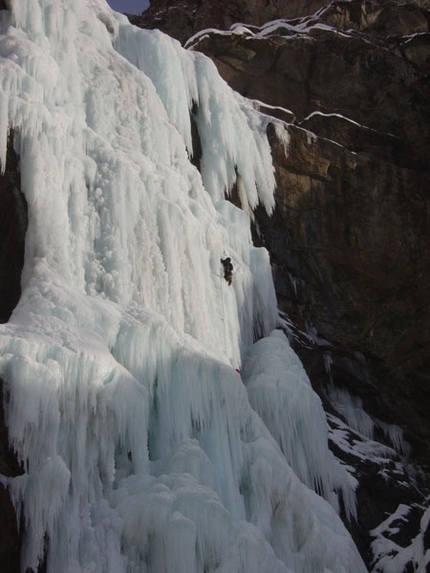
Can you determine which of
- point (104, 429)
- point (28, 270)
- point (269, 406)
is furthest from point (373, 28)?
point (104, 429)

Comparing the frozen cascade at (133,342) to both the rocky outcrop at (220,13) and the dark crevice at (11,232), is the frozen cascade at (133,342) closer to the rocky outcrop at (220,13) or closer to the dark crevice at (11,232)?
the dark crevice at (11,232)

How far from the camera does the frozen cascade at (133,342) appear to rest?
8.79m

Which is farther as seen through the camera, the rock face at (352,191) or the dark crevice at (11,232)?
the rock face at (352,191)

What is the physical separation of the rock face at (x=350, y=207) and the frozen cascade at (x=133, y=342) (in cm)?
266

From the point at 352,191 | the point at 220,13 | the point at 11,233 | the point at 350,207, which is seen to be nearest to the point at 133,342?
the point at 11,233

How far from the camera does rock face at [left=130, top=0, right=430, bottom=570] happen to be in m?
18.7

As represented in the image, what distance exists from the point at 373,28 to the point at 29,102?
53.6ft

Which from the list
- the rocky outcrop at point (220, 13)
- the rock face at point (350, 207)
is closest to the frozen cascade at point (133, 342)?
the rock face at point (350, 207)

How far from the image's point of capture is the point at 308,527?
11.0 metres

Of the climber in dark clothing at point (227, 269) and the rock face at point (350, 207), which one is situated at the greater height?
the rock face at point (350, 207)

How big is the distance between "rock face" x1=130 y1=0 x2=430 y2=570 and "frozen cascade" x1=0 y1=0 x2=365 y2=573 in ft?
8.72

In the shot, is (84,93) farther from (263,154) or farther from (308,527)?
(308,527)

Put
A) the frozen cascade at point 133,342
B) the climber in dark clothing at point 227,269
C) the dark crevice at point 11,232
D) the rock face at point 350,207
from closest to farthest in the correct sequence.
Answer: the frozen cascade at point 133,342 < the dark crevice at point 11,232 < the climber in dark clothing at point 227,269 < the rock face at point 350,207

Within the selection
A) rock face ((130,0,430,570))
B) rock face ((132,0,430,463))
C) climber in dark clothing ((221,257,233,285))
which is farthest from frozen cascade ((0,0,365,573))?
rock face ((132,0,430,463))
